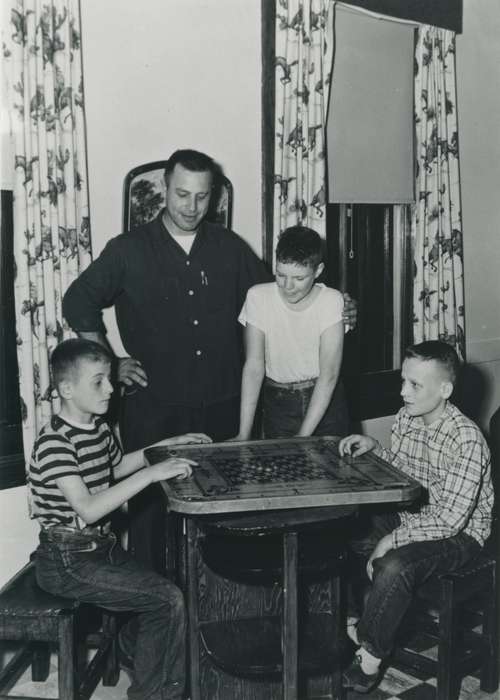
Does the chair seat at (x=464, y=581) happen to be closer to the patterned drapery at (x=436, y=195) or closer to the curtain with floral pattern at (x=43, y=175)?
the curtain with floral pattern at (x=43, y=175)

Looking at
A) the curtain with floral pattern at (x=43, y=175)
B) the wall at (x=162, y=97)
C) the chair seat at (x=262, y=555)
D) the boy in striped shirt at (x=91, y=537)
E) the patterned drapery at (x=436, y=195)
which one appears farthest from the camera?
the patterned drapery at (x=436, y=195)

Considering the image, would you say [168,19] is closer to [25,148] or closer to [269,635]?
[25,148]

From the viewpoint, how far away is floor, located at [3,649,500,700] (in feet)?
9.16

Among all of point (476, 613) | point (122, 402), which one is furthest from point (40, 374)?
point (476, 613)

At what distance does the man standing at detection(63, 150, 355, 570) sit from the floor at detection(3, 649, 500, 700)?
19.1 inches

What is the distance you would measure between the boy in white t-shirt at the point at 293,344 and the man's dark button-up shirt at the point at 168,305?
0.18 m

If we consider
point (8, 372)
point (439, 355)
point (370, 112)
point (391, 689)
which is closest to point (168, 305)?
point (8, 372)

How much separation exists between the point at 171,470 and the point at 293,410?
0.91 metres

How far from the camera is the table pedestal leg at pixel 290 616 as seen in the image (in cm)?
212

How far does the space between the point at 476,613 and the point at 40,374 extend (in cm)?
196

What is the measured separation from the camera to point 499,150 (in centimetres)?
511

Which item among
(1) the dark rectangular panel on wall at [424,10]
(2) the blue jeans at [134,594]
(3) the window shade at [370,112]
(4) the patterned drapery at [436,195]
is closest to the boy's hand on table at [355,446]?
(2) the blue jeans at [134,594]

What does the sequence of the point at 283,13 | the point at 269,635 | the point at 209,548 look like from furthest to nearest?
the point at 283,13 < the point at 269,635 < the point at 209,548

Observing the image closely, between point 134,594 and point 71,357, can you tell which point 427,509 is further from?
point 71,357
